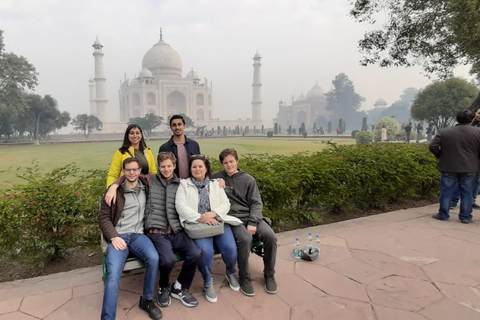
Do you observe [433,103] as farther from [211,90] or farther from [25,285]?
[211,90]

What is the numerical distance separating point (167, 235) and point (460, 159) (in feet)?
11.8

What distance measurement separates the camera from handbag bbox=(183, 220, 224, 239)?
2271 mm

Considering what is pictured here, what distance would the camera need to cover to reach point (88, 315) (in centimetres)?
204

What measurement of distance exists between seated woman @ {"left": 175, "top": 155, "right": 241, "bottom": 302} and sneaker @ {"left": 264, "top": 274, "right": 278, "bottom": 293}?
23 centimetres

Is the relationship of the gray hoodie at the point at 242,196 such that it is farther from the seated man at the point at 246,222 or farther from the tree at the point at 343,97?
the tree at the point at 343,97

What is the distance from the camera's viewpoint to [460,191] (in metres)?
3.90

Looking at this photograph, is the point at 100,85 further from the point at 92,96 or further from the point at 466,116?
the point at 466,116

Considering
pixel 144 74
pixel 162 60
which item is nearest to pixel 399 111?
pixel 162 60

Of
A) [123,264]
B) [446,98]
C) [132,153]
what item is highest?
[446,98]

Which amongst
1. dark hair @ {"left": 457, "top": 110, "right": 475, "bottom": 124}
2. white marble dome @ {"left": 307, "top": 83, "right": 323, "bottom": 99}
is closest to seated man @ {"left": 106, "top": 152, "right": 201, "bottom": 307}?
dark hair @ {"left": 457, "top": 110, "right": 475, "bottom": 124}

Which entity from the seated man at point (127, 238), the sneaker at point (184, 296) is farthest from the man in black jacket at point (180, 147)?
the sneaker at point (184, 296)

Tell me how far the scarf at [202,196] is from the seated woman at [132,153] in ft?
1.99

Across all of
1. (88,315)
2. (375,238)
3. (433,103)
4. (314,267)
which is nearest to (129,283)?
(88,315)

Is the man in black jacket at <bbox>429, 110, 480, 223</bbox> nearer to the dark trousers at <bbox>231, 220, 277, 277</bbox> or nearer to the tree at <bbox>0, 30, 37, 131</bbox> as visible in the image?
the dark trousers at <bbox>231, 220, 277, 277</bbox>
